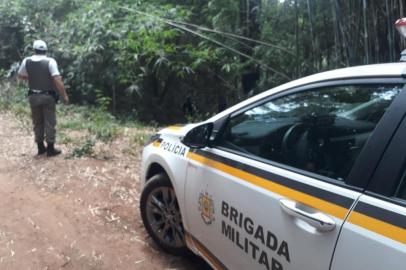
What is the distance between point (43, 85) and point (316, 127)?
15.9ft

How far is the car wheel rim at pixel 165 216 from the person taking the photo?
12.3 ft

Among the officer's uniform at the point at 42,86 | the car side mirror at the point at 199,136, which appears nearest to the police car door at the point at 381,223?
the car side mirror at the point at 199,136

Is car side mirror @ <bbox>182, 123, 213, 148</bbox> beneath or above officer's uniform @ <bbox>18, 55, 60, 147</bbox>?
beneath

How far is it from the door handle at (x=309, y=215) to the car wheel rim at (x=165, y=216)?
1613 mm

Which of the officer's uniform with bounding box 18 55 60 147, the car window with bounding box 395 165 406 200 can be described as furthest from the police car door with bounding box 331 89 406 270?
the officer's uniform with bounding box 18 55 60 147

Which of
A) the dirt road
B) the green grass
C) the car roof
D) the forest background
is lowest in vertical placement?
the dirt road

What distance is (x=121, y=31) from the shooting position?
10031 mm

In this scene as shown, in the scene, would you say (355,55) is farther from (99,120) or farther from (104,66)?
(104,66)

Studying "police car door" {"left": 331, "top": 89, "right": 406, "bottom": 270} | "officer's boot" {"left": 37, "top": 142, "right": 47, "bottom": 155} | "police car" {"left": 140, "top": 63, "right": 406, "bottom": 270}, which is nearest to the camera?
"police car door" {"left": 331, "top": 89, "right": 406, "bottom": 270}

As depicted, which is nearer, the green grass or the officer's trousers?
the officer's trousers

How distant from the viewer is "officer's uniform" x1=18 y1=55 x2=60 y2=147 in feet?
20.9

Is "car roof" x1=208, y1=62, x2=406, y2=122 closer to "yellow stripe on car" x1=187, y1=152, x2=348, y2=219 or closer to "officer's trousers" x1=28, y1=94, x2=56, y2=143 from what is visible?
"yellow stripe on car" x1=187, y1=152, x2=348, y2=219

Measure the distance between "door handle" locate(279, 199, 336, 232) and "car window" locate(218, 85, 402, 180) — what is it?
7.4 inches

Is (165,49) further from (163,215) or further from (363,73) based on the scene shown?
(363,73)
